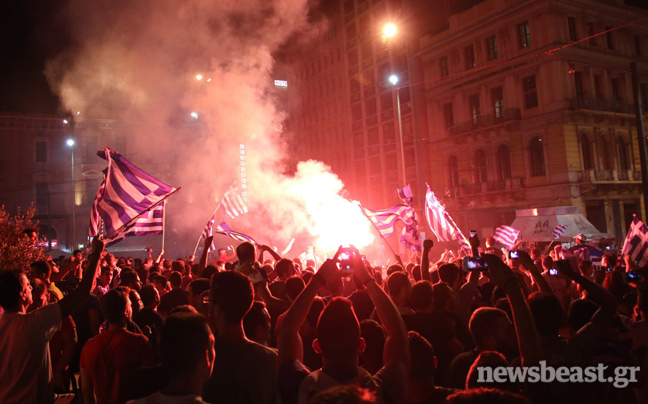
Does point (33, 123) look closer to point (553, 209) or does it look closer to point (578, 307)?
point (553, 209)

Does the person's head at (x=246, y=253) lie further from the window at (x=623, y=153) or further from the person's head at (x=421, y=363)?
the window at (x=623, y=153)

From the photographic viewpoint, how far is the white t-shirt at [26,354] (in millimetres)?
3379

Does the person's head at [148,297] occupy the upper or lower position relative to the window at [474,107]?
lower

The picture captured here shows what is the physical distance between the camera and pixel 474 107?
1276 inches

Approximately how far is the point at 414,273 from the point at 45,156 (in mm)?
43439

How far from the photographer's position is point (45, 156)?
139 ft

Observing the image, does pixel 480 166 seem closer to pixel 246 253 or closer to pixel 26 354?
pixel 246 253

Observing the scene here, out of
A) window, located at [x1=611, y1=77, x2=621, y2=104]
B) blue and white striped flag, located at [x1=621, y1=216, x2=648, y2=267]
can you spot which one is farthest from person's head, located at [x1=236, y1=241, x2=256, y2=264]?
window, located at [x1=611, y1=77, x2=621, y2=104]

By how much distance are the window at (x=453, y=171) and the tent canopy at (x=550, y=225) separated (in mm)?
8926

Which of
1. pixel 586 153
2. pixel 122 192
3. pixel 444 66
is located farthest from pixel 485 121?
pixel 122 192

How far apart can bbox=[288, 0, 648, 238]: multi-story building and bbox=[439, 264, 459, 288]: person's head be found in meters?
17.1

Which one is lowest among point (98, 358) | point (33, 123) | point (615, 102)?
point (98, 358)

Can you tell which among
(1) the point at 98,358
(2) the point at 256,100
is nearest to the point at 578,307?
(1) the point at 98,358

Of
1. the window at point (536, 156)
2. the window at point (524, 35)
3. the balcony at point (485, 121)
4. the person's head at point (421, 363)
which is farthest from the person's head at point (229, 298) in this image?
the window at point (524, 35)
